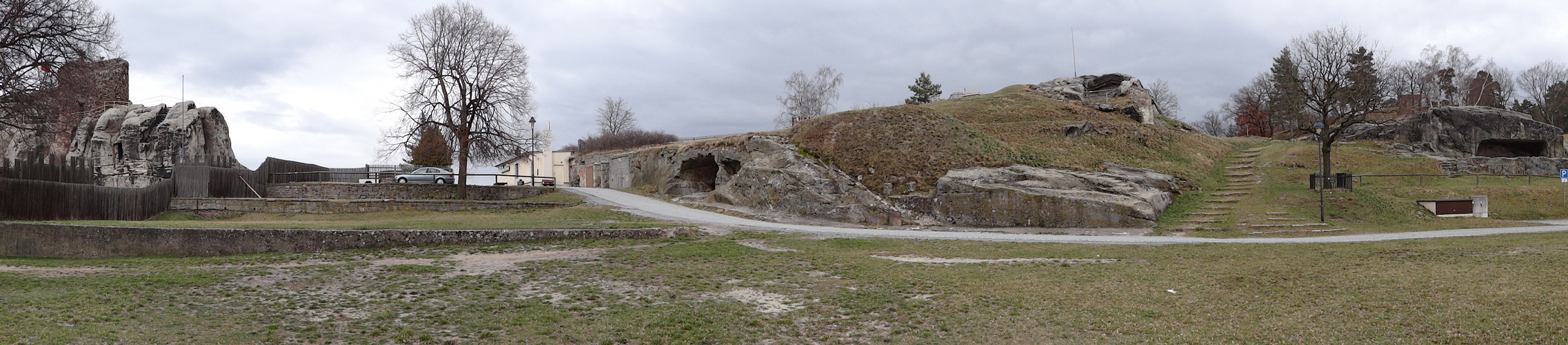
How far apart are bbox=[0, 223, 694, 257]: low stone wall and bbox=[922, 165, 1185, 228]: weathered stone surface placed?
51.8 ft

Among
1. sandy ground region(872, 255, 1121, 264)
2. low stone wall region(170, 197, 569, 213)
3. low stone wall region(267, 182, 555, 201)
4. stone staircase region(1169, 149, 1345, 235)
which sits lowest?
sandy ground region(872, 255, 1121, 264)

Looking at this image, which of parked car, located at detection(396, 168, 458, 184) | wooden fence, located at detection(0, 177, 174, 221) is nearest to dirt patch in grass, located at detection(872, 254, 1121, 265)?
wooden fence, located at detection(0, 177, 174, 221)

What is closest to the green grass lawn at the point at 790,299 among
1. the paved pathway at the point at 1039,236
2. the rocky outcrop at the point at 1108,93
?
the paved pathway at the point at 1039,236

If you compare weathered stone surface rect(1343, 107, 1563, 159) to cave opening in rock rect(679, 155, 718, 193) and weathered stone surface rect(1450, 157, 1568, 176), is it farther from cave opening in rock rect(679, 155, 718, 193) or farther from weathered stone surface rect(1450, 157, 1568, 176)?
cave opening in rock rect(679, 155, 718, 193)

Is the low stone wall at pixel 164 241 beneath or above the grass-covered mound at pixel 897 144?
beneath

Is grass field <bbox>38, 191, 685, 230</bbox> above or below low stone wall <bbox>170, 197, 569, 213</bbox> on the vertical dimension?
below

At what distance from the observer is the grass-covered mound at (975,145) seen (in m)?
27.4

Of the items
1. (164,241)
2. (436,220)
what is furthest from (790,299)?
(436,220)

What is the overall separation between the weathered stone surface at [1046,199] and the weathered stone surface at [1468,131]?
2072 cm

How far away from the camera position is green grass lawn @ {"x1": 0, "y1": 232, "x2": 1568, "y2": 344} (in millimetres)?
7496

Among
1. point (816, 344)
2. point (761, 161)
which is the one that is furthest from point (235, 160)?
point (816, 344)

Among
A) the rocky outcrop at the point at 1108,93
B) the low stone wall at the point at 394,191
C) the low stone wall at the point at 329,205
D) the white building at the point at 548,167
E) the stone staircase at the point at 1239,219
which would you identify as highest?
the rocky outcrop at the point at 1108,93

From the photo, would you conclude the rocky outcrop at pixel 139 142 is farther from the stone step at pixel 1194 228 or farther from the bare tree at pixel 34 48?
the stone step at pixel 1194 228

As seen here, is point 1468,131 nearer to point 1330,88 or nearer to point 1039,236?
point 1330,88
